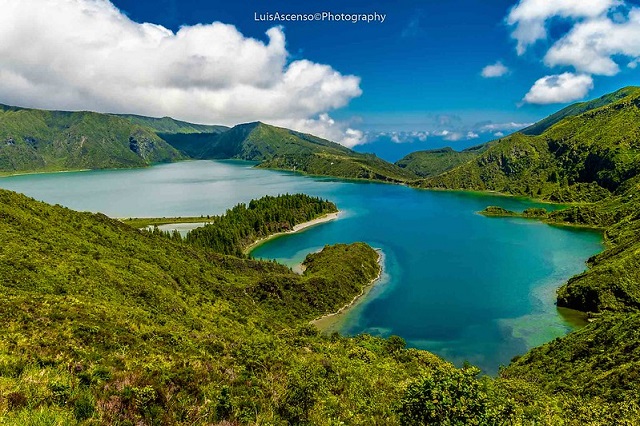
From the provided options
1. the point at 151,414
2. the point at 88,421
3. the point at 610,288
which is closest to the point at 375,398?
the point at 151,414

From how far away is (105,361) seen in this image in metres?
20.6

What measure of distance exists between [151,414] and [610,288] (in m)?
90.4

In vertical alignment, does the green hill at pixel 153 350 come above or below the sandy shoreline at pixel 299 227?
above

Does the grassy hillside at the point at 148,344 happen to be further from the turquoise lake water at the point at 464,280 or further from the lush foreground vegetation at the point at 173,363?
the turquoise lake water at the point at 464,280

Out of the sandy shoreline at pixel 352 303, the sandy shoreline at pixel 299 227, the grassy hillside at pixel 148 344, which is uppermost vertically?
the grassy hillside at pixel 148 344

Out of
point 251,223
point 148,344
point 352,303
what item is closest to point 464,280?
point 352,303

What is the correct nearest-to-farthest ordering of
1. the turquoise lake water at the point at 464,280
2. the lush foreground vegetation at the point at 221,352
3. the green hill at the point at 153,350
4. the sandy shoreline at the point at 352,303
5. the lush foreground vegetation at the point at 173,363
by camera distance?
the green hill at the point at 153,350, the lush foreground vegetation at the point at 173,363, the lush foreground vegetation at the point at 221,352, the turquoise lake water at the point at 464,280, the sandy shoreline at the point at 352,303

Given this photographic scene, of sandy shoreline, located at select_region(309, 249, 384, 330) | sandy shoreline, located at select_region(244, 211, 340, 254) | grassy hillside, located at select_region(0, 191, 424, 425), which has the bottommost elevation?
sandy shoreline, located at select_region(309, 249, 384, 330)

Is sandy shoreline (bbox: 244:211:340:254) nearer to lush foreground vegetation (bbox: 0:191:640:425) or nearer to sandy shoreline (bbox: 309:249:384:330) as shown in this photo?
sandy shoreline (bbox: 309:249:384:330)

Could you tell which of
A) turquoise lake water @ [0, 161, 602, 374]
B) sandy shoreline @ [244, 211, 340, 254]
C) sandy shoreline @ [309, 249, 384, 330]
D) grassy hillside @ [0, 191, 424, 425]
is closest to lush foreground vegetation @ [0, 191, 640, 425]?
grassy hillside @ [0, 191, 424, 425]

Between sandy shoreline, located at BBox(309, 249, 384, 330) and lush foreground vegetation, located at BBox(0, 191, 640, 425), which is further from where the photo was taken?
sandy shoreline, located at BBox(309, 249, 384, 330)

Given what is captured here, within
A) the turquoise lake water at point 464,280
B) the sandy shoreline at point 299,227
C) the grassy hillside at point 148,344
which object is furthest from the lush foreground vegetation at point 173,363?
the sandy shoreline at point 299,227

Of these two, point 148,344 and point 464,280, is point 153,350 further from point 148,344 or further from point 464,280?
point 464,280

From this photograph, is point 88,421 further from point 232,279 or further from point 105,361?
point 232,279
